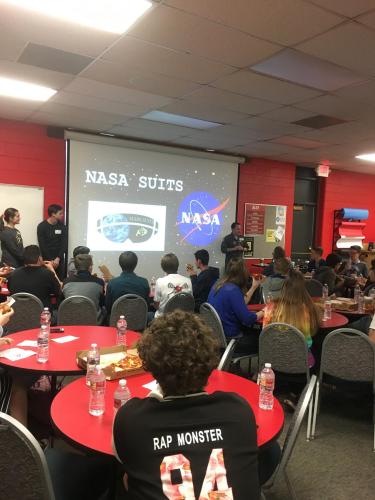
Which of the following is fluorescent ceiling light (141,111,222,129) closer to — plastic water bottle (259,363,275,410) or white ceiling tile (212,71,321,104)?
white ceiling tile (212,71,321,104)

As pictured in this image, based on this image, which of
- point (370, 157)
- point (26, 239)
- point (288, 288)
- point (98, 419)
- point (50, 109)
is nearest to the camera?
point (98, 419)

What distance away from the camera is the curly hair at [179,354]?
1259 millimetres

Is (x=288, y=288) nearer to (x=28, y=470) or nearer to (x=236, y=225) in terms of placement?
(x=28, y=470)

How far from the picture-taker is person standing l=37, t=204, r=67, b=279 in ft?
20.1

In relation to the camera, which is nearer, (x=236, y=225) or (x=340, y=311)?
(x=340, y=311)

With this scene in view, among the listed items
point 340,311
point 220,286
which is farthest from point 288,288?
point 340,311

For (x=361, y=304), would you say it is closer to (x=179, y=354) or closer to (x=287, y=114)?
(x=287, y=114)

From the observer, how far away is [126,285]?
13.5ft

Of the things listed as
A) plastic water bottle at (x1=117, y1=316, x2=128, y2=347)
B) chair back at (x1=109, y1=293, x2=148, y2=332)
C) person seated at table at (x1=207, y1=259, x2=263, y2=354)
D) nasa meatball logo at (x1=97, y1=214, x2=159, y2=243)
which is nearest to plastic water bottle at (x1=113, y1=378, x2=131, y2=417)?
plastic water bottle at (x1=117, y1=316, x2=128, y2=347)

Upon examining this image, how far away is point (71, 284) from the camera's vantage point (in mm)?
4031

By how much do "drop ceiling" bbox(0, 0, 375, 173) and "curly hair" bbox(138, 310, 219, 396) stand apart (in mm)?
2232

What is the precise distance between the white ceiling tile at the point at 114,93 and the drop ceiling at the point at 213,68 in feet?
0.04

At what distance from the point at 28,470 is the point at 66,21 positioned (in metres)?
2.91

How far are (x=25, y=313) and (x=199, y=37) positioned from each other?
263 cm
